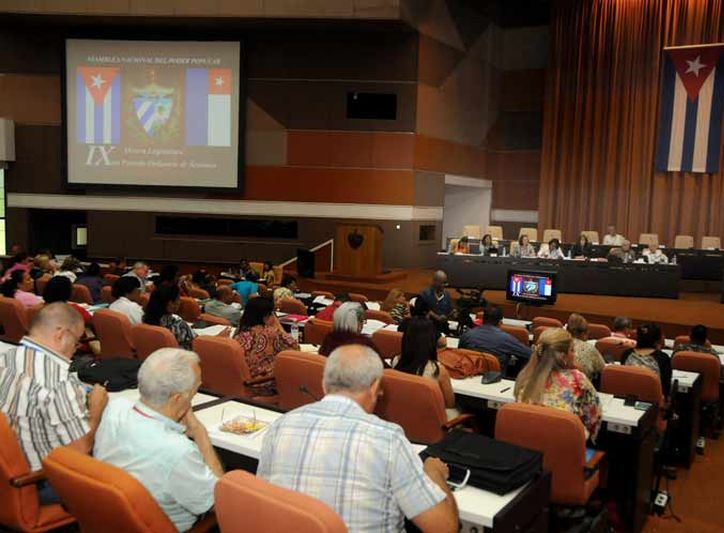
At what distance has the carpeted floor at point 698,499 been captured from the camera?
4.01 meters

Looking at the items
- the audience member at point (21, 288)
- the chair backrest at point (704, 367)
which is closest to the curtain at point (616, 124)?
the chair backrest at point (704, 367)

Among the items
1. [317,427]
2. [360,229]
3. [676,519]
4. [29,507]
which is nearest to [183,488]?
[317,427]

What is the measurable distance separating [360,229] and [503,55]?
7825 millimetres

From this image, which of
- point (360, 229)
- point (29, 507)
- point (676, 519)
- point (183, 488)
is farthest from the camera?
point (360, 229)

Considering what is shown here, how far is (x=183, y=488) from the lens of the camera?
2.30 metres

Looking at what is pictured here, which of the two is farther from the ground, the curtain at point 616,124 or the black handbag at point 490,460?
the curtain at point 616,124

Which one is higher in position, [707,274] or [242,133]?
[242,133]

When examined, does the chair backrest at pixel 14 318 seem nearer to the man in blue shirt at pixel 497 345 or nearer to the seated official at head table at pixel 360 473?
the man in blue shirt at pixel 497 345

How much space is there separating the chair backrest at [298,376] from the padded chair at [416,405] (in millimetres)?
399

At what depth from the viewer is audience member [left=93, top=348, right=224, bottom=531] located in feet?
7.57

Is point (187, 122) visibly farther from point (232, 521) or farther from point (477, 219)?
point (232, 521)

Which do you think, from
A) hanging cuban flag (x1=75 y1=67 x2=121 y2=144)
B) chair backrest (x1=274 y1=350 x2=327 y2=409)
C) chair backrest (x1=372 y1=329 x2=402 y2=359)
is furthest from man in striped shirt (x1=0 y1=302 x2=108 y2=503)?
hanging cuban flag (x1=75 y1=67 x2=121 y2=144)

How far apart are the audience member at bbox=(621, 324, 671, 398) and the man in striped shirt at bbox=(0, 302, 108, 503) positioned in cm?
372

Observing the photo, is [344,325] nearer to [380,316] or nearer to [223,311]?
[380,316]
